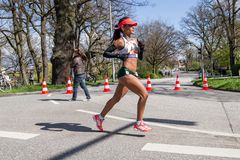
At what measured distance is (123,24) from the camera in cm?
432

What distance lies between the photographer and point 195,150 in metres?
3.37

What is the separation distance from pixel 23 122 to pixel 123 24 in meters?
2.96

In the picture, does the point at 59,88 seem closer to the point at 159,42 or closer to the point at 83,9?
the point at 83,9

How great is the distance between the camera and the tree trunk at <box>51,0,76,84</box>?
17.5 m

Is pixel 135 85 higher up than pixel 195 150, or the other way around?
pixel 135 85

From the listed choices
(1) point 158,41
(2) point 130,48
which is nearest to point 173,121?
(2) point 130,48

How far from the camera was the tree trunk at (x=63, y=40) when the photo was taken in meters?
17.5

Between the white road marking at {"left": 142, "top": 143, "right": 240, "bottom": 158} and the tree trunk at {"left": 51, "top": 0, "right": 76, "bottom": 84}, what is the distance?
48.0 feet

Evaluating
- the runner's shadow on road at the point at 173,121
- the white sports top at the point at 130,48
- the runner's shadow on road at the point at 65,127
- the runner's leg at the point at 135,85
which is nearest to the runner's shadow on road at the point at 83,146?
the runner's shadow on road at the point at 65,127

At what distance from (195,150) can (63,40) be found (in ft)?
50.4

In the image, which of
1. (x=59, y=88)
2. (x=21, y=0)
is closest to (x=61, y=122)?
(x=59, y=88)

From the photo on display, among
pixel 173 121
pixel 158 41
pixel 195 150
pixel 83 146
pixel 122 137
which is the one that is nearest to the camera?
pixel 195 150

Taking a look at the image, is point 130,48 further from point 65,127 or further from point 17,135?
point 17,135

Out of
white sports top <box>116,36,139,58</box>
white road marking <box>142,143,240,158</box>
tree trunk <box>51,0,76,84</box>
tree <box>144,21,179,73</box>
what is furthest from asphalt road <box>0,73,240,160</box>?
tree <box>144,21,179,73</box>
